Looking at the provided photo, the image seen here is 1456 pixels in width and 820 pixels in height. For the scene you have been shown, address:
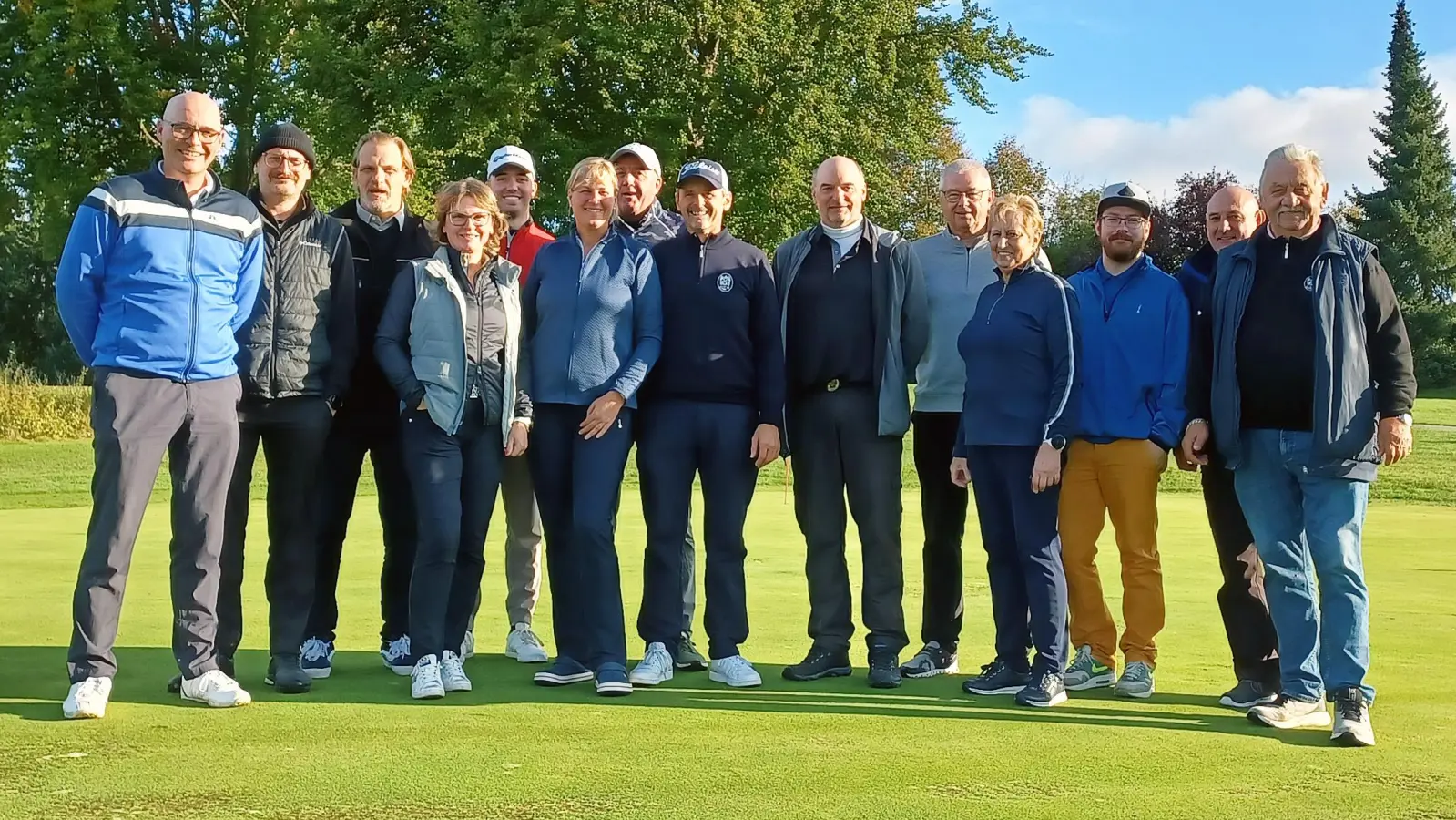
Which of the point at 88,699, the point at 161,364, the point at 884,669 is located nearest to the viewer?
the point at 88,699

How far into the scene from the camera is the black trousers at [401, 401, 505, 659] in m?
4.85

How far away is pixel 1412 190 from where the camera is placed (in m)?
48.7

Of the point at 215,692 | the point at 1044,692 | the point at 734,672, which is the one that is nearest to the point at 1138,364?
the point at 1044,692

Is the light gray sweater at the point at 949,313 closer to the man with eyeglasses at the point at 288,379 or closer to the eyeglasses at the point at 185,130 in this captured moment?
the man with eyeglasses at the point at 288,379

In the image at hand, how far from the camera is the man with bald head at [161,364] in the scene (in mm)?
4465

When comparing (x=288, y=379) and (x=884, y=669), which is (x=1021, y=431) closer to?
(x=884, y=669)

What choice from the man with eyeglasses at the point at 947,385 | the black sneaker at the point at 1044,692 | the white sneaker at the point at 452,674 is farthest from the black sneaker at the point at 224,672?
the black sneaker at the point at 1044,692

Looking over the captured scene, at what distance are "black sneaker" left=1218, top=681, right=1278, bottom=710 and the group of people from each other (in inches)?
1.3

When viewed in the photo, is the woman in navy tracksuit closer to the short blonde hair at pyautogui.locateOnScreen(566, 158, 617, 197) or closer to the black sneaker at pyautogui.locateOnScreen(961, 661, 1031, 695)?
the black sneaker at pyautogui.locateOnScreen(961, 661, 1031, 695)

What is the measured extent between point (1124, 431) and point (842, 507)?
1.09 m

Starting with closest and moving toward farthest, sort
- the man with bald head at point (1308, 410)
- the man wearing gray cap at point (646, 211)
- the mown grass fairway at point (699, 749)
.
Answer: the mown grass fairway at point (699, 749) → the man with bald head at point (1308, 410) → the man wearing gray cap at point (646, 211)

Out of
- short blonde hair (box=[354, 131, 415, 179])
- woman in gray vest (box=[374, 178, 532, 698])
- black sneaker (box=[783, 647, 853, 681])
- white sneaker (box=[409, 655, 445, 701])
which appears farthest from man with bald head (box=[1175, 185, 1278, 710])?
short blonde hair (box=[354, 131, 415, 179])

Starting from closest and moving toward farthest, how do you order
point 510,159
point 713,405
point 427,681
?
point 427,681 → point 713,405 → point 510,159

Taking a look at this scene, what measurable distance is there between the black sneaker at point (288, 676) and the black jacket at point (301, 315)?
0.93 metres
